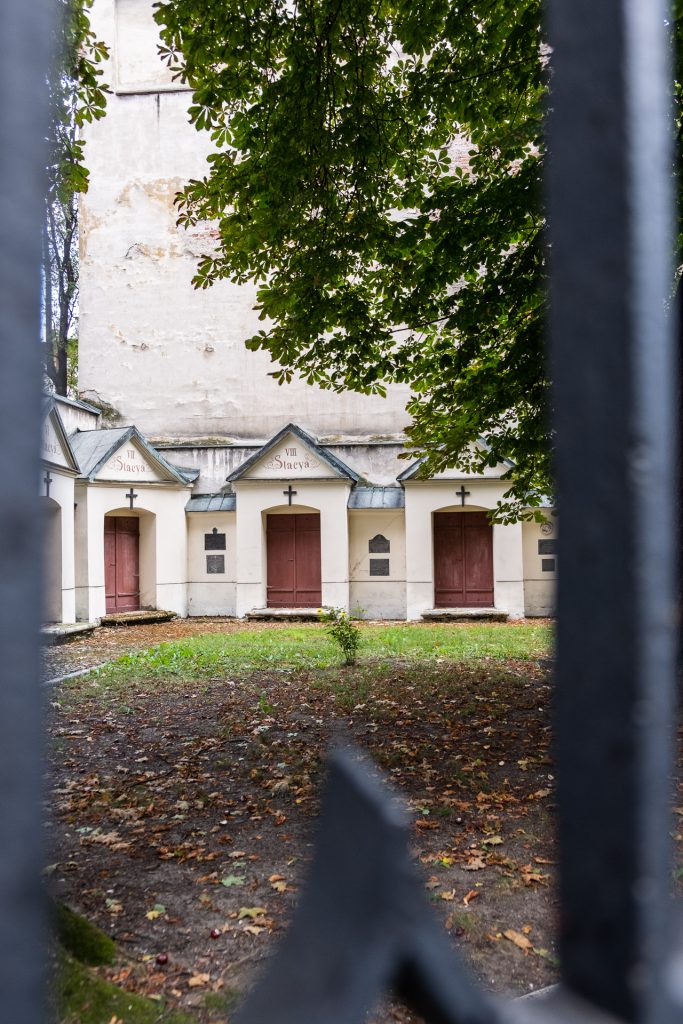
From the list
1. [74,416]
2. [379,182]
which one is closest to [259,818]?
[379,182]

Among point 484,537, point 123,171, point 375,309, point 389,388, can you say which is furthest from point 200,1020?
point 123,171

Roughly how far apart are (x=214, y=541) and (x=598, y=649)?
17688 mm

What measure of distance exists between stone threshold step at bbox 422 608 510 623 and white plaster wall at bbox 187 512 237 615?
4995 millimetres

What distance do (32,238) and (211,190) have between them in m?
6.47

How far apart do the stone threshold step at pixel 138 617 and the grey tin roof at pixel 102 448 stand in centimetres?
315

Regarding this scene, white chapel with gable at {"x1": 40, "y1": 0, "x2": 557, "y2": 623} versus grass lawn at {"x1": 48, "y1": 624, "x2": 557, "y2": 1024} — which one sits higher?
white chapel with gable at {"x1": 40, "y1": 0, "x2": 557, "y2": 623}

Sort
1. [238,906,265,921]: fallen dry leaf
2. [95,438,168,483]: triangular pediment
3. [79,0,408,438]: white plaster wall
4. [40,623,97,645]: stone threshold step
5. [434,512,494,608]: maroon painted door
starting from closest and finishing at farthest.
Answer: [238,906,265,921]: fallen dry leaf
[40,623,97,645]: stone threshold step
[95,438,168,483]: triangular pediment
[434,512,494,608]: maroon painted door
[79,0,408,438]: white plaster wall

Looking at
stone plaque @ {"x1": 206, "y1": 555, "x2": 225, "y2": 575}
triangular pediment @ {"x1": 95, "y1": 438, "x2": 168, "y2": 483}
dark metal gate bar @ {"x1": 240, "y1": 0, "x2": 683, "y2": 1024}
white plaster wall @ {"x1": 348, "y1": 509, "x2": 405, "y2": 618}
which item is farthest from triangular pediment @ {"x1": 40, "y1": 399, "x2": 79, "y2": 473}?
dark metal gate bar @ {"x1": 240, "y1": 0, "x2": 683, "y2": 1024}

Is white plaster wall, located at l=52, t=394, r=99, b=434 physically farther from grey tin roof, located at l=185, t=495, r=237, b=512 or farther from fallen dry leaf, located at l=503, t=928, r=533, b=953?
fallen dry leaf, located at l=503, t=928, r=533, b=953

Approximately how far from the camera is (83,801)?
4637 millimetres

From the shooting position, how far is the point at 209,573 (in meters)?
17.7

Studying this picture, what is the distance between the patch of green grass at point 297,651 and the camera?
9.65 meters

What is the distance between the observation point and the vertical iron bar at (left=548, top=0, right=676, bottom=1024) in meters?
0.46

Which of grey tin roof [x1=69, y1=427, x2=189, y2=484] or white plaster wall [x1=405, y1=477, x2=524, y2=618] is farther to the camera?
white plaster wall [x1=405, y1=477, x2=524, y2=618]
